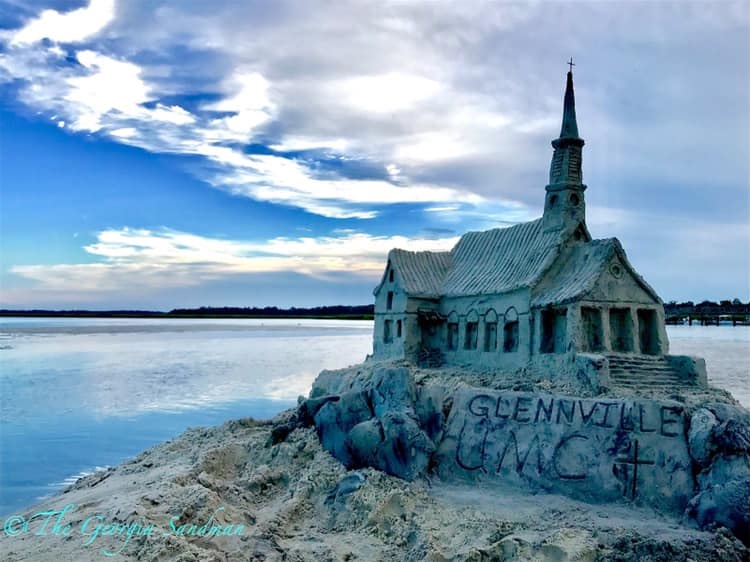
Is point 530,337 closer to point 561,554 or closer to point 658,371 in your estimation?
point 658,371

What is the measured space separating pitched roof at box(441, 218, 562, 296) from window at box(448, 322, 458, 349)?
41.4 inches

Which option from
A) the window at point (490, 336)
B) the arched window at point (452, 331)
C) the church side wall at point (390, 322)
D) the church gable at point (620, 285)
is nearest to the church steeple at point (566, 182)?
the church gable at point (620, 285)

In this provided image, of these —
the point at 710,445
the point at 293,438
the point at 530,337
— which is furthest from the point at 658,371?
the point at 293,438

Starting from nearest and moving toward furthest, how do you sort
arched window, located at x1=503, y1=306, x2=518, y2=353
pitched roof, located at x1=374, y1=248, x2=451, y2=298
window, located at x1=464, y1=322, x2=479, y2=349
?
arched window, located at x1=503, y1=306, x2=518, y2=353
window, located at x1=464, y1=322, x2=479, y2=349
pitched roof, located at x1=374, y1=248, x2=451, y2=298

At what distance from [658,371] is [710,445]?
5015mm

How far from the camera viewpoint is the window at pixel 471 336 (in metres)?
20.5

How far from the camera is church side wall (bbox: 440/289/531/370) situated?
18.3 m

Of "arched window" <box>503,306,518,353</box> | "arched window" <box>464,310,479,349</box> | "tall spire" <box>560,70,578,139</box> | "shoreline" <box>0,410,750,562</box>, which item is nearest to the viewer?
"shoreline" <box>0,410,750,562</box>


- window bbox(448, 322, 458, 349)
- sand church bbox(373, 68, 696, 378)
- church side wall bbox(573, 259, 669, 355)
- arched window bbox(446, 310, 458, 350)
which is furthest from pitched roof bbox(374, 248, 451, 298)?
church side wall bbox(573, 259, 669, 355)

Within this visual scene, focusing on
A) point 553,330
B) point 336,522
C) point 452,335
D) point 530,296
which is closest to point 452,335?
point 452,335

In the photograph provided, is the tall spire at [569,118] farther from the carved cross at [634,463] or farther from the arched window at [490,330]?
the carved cross at [634,463]

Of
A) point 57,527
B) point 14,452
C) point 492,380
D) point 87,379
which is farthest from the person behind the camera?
point 87,379

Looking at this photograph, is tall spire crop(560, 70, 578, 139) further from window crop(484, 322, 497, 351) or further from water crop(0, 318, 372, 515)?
water crop(0, 318, 372, 515)

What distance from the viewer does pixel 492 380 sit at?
17656 millimetres
